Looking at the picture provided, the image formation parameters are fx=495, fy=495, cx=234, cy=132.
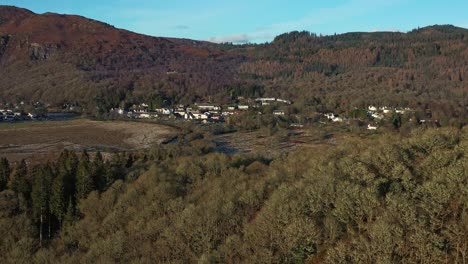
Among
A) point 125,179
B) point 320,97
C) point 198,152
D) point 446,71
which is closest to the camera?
point 125,179

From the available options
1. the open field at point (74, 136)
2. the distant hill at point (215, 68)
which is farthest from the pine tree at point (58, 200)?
the distant hill at point (215, 68)

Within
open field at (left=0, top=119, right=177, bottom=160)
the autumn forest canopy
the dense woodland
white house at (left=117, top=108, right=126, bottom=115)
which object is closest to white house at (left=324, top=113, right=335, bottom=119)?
the autumn forest canopy

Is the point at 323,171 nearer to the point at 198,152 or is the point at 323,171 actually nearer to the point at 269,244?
the point at 269,244

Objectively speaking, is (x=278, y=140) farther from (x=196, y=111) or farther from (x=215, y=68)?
(x=215, y=68)

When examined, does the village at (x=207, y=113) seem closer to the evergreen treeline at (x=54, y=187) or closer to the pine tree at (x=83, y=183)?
the evergreen treeline at (x=54, y=187)

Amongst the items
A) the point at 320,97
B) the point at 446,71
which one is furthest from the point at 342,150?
the point at 446,71

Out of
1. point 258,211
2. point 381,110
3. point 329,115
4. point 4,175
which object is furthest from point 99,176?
point 381,110
